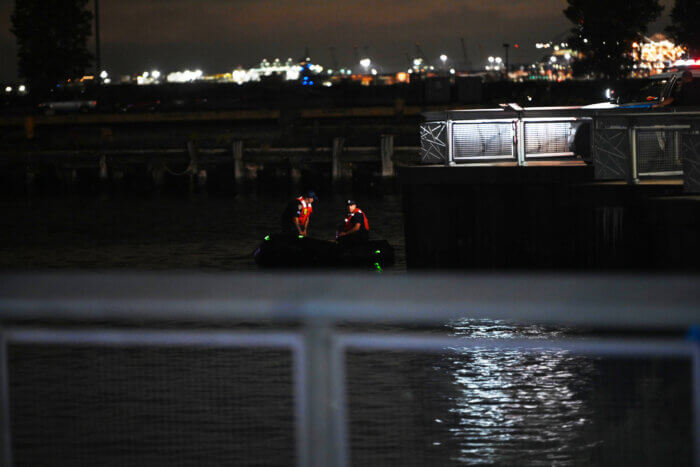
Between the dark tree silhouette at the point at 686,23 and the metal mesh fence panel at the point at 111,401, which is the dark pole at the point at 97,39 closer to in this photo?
the dark tree silhouette at the point at 686,23

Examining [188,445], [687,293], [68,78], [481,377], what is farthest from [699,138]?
[68,78]

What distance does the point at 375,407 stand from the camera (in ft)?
37.1

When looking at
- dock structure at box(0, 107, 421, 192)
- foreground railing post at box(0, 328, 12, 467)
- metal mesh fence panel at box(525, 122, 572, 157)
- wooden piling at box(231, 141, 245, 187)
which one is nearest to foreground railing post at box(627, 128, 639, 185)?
metal mesh fence panel at box(525, 122, 572, 157)

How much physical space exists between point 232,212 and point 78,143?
26.3m

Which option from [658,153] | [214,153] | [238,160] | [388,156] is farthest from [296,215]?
[214,153]

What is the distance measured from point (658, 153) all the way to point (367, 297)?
18.0 meters

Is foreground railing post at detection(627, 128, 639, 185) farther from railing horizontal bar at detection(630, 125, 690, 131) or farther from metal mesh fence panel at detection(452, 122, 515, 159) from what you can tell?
metal mesh fence panel at detection(452, 122, 515, 159)

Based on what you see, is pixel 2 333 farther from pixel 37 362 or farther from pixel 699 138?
pixel 699 138

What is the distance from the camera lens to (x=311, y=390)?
4.01 meters

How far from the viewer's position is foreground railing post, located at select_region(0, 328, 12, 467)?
4.31 m

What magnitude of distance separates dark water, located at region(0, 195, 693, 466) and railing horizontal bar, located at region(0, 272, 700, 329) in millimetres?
367

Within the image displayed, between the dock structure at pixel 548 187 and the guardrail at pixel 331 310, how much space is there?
46.8 feet

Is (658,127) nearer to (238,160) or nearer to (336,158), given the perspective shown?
(336,158)

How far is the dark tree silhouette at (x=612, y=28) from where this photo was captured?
101m
